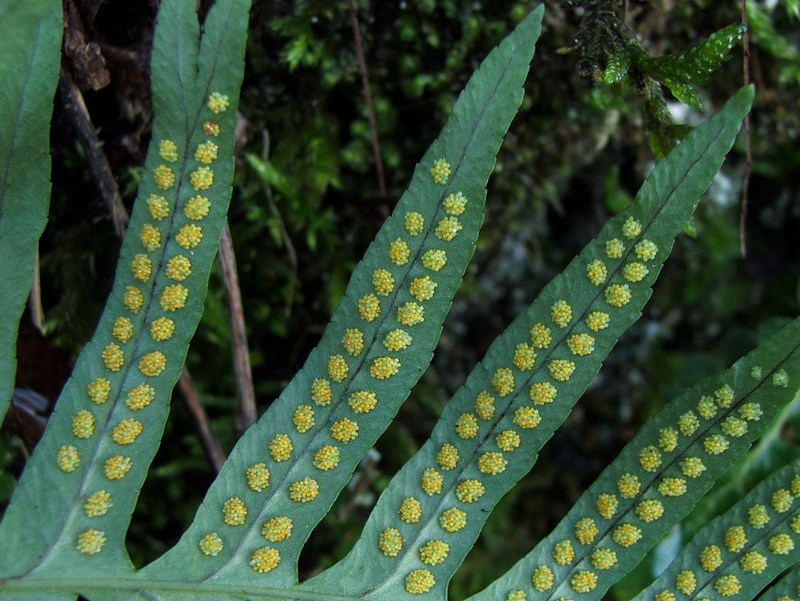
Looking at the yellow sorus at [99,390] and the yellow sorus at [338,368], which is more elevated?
the yellow sorus at [338,368]

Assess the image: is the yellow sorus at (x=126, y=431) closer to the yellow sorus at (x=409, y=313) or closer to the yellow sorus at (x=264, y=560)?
the yellow sorus at (x=264, y=560)

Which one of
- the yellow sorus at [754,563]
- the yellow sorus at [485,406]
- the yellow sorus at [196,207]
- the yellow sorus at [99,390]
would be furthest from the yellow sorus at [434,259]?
the yellow sorus at [754,563]

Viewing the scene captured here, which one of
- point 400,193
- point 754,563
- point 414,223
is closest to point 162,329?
point 414,223

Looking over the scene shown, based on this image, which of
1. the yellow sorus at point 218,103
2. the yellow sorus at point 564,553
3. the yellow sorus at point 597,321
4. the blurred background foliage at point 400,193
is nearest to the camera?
the yellow sorus at point 218,103

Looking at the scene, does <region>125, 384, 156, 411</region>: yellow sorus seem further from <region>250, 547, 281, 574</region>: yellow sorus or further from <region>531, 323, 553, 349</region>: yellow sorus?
<region>531, 323, 553, 349</region>: yellow sorus

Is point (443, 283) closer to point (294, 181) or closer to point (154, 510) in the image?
point (294, 181)

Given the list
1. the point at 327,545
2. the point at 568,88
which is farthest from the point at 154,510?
the point at 568,88
